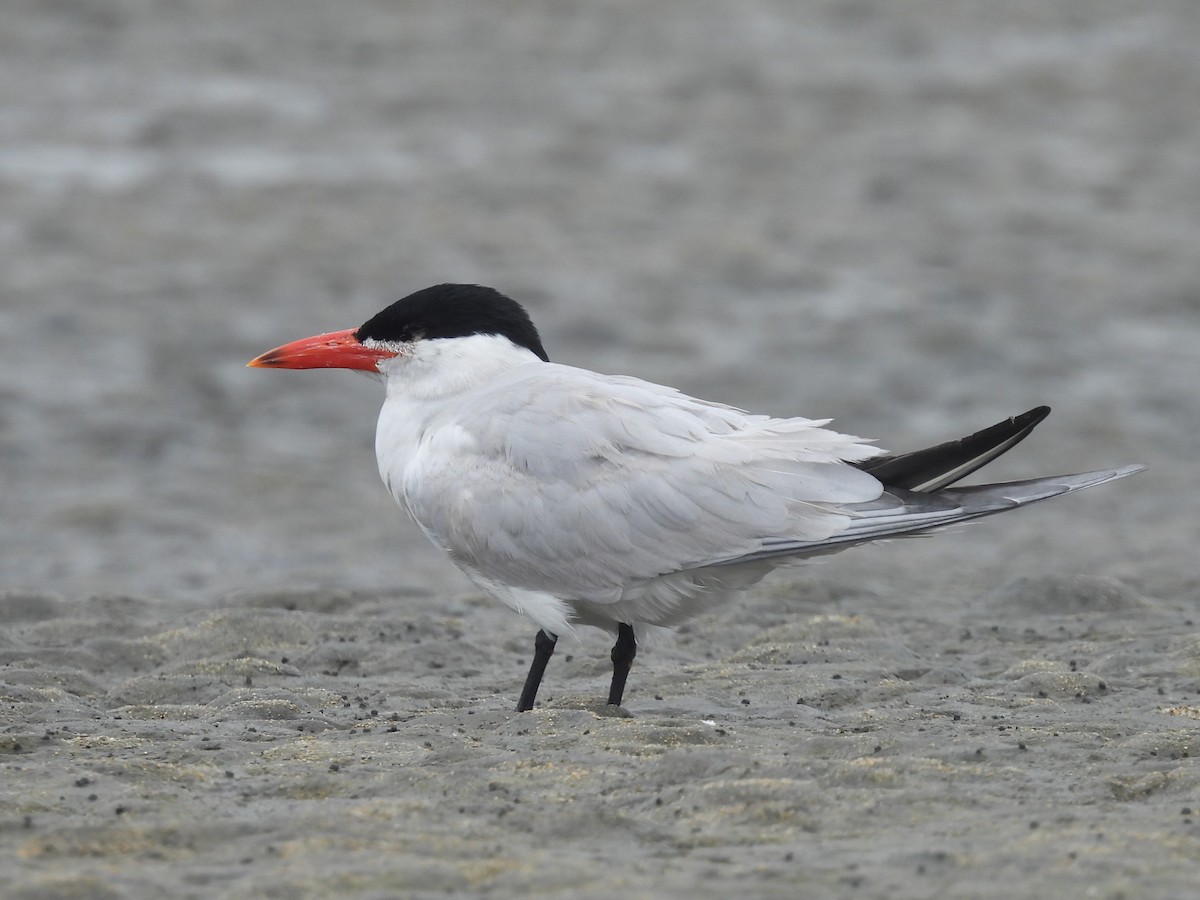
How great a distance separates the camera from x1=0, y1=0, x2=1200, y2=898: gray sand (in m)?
4.21

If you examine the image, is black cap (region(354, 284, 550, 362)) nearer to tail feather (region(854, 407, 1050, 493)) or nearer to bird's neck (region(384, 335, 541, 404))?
bird's neck (region(384, 335, 541, 404))

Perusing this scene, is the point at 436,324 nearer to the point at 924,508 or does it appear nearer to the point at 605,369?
the point at 924,508

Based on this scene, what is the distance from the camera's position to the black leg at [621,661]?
226 inches

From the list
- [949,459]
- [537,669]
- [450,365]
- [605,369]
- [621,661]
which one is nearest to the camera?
[949,459]

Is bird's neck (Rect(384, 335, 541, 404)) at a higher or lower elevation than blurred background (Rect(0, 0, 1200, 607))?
lower

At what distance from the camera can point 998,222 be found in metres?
14.5

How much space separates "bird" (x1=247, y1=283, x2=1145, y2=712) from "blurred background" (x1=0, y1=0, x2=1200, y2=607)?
1832mm

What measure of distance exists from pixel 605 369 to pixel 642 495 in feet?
20.8

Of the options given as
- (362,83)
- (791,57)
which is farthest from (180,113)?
(791,57)

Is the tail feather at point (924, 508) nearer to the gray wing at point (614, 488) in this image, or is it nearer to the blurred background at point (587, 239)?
the gray wing at point (614, 488)

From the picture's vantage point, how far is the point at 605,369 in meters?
11.9

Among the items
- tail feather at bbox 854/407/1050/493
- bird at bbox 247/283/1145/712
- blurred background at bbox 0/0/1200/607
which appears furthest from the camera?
blurred background at bbox 0/0/1200/607

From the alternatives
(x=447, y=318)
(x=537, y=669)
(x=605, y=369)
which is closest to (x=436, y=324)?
(x=447, y=318)

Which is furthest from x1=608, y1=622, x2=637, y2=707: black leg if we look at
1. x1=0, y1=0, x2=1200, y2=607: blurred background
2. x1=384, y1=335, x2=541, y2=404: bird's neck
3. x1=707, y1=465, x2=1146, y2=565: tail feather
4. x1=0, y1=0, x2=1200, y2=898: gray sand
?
x1=0, y1=0, x2=1200, y2=607: blurred background
